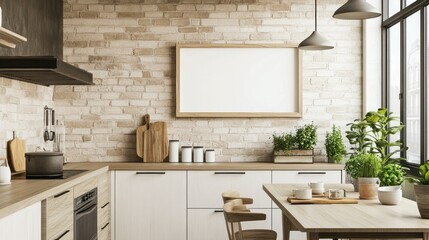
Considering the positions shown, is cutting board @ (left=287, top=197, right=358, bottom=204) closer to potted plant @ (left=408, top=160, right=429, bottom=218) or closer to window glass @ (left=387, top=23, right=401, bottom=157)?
potted plant @ (left=408, top=160, right=429, bottom=218)

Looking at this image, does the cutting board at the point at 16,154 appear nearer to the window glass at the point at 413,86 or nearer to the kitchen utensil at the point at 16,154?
the kitchen utensil at the point at 16,154

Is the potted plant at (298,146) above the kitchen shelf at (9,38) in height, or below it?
below

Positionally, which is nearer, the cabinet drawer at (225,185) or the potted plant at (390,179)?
the potted plant at (390,179)

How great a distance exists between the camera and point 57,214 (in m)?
4.42

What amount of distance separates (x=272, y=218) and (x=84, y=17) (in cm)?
308

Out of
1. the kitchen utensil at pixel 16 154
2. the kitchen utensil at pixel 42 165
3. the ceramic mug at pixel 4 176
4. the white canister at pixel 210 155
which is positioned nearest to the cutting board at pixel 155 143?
the white canister at pixel 210 155

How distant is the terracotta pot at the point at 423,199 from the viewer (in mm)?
3545

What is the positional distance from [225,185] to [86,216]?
1787 mm

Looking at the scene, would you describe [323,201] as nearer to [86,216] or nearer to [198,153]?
[86,216]

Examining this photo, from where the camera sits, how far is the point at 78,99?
280 inches

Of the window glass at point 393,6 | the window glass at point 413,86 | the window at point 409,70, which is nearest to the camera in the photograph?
the window at point 409,70

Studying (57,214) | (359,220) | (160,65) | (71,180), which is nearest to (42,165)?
(71,180)

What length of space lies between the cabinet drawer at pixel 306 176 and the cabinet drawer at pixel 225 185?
0.12 meters

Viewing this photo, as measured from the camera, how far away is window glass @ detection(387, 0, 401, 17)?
6570 mm
